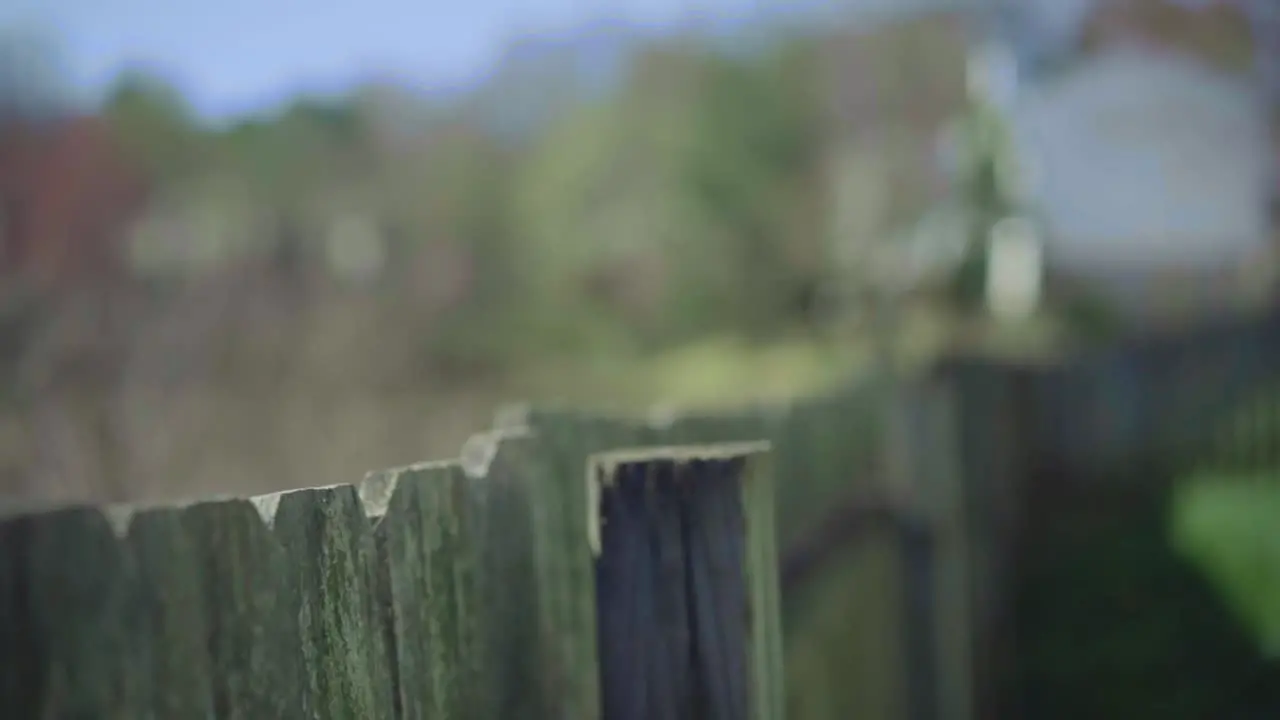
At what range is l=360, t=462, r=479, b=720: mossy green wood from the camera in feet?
4.35

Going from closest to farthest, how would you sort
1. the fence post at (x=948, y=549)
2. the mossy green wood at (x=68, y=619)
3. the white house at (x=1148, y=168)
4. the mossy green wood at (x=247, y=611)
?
the mossy green wood at (x=68, y=619), the mossy green wood at (x=247, y=611), the fence post at (x=948, y=549), the white house at (x=1148, y=168)

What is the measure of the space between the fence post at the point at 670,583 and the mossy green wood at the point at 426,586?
0.15 metres

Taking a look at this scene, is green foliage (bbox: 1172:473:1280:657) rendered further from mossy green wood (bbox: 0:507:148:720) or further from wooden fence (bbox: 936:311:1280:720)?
mossy green wood (bbox: 0:507:148:720)

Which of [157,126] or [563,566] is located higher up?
[157,126]

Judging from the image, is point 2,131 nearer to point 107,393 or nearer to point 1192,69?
point 107,393

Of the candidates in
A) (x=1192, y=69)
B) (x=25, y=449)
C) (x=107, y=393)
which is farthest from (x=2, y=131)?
(x=1192, y=69)

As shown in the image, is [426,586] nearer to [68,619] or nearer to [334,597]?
[334,597]

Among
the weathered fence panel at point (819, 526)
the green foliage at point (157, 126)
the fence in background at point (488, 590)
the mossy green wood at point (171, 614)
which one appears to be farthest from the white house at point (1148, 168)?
the mossy green wood at point (171, 614)

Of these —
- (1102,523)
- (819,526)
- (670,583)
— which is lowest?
(1102,523)

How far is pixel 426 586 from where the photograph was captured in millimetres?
1401

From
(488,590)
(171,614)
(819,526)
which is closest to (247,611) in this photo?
(171,614)

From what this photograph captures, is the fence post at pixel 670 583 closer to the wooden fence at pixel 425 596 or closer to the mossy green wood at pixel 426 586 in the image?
the wooden fence at pixel 425 596

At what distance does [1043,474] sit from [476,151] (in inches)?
695

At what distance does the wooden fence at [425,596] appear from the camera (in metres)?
0.92
